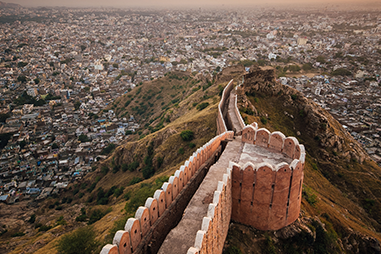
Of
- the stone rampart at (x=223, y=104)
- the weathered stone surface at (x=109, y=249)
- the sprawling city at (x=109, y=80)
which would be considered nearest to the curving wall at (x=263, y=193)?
the weathered stone surface at (x=109, y=249)

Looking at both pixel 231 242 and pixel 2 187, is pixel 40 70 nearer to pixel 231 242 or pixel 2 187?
pixel 2 187

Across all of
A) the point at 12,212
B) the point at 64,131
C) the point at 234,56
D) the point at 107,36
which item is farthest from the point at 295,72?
the point at 107,36

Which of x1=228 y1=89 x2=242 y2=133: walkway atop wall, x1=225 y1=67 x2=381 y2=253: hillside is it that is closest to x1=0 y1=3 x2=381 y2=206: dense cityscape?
x1=225 y1=67 x2=381 y2=253: hillside

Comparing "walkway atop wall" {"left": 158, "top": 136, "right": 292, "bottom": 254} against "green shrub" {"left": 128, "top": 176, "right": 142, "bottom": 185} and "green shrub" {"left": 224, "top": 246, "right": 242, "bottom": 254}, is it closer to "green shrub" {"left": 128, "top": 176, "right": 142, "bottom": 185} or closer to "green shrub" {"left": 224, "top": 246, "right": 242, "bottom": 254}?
"green shrub" {"left": 224, "top": 246, "right": 242, "bottom": 254}

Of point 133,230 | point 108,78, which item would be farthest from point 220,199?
point 108,78

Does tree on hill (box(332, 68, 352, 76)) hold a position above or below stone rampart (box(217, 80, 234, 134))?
below

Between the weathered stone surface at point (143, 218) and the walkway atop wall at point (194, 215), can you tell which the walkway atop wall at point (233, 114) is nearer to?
the walkway atop wall at point (194, 215)
